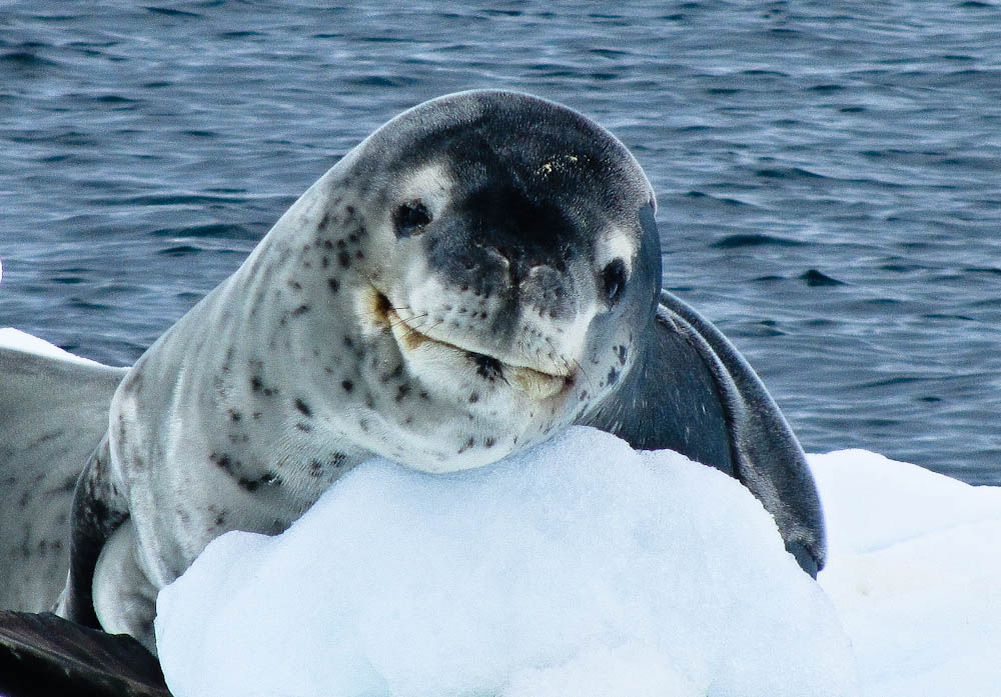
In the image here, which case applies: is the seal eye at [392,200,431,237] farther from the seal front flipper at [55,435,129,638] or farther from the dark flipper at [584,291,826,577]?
the seal front flipper at [55,435,129,638]

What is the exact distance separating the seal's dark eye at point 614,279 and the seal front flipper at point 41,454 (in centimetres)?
198

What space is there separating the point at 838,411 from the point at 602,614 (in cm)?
521

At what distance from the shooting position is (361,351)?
309cm

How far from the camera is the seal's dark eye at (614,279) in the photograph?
3037mm

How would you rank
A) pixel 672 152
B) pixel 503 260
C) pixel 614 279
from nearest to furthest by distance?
pixel 503 260 → pixel 614 279 → pixel 672 152

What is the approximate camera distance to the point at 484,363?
9.36 feet

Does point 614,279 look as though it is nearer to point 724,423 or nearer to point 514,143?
point 514,143

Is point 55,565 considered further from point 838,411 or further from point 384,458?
point 838,411

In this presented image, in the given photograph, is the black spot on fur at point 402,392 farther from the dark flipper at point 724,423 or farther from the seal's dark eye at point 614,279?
the dark flipper at point 724,423

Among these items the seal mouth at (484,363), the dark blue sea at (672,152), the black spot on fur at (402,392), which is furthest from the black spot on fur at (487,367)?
the dark blue sea at (672,152)

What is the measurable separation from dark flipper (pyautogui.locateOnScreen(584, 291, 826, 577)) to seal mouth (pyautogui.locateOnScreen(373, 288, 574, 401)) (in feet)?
2.60

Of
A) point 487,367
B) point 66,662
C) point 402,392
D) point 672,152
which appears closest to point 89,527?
A: point 66,662

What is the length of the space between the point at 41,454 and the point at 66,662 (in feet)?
5.47

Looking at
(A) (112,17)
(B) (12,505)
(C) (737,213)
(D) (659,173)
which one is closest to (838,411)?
(C) (737,213)
